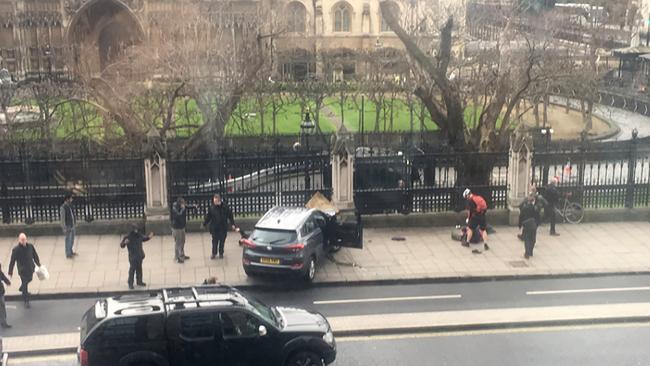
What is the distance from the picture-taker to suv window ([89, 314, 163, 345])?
1142 centimetres

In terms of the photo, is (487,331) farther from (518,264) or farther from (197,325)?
(197,325)

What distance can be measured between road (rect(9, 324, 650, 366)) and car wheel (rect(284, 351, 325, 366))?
3.95 feet

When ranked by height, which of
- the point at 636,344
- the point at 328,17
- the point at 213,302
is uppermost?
the point at 328,17

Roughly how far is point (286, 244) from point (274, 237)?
1.05 feet

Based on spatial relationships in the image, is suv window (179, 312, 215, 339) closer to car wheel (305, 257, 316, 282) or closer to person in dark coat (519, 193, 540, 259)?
car wheel (305, 257, 316, 282)

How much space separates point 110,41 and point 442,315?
52.8 metres

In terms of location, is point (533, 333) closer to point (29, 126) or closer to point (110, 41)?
point (29, 126)

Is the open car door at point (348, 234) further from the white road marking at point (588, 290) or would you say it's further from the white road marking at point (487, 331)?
the white road marking at point (487, 331)

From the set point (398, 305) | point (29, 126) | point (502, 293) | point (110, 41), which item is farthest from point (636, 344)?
point (110, 41)

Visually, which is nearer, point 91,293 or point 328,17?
point 91,293

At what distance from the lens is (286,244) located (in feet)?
56.3

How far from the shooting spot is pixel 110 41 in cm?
6328

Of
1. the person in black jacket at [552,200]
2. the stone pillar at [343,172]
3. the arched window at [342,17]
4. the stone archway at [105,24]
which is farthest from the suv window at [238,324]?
the arched window at [342,17]

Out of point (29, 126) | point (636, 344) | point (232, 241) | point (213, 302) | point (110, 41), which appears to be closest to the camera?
point (213, 302)
